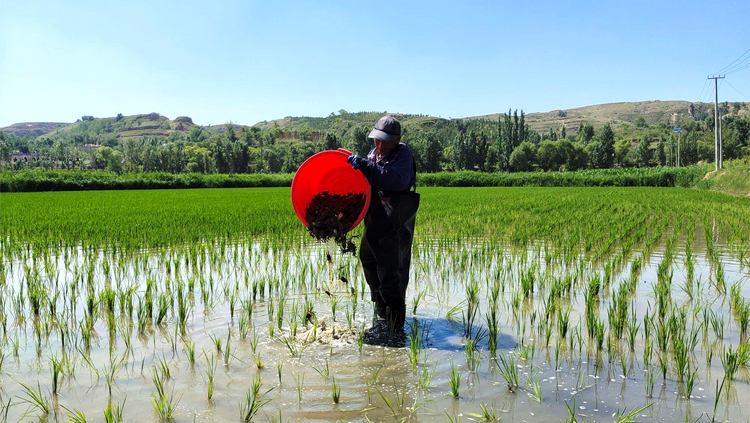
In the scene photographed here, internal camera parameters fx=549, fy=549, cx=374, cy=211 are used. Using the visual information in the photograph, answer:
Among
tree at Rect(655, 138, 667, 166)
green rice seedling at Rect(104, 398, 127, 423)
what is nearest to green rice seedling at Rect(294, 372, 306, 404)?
green rice seedling at Rect(104, 398, 127, 423)

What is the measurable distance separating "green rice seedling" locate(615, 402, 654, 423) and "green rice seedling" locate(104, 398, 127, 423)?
198 centimetres

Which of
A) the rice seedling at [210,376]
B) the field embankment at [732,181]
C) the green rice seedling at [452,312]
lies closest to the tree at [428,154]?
the field embankment at [732,181]

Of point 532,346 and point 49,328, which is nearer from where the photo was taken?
point 532,346

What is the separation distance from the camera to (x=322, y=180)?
4.09 m

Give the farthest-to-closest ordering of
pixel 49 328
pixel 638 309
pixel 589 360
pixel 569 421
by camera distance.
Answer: pixel 638 309, pixel 49 328, pixel 589 360, pixel 569 421

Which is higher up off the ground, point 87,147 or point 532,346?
point 87,147

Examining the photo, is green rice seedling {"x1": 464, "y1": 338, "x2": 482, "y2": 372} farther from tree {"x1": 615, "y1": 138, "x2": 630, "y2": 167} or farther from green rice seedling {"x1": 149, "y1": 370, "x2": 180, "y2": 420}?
tree {"x1": 615, "y1": 138, "x2": 630, "y2": 167}

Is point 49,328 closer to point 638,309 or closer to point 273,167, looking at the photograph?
point 638,309

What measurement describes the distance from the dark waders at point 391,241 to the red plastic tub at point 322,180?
266 millimetres

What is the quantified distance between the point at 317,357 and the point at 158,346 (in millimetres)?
976

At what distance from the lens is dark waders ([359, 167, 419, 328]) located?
3.62 meters

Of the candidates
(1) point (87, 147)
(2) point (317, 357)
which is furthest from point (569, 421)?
(1) point (87, 147)

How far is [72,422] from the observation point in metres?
2.22

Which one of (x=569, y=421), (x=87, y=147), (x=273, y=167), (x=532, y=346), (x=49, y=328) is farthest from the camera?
(x=87, y=147)
